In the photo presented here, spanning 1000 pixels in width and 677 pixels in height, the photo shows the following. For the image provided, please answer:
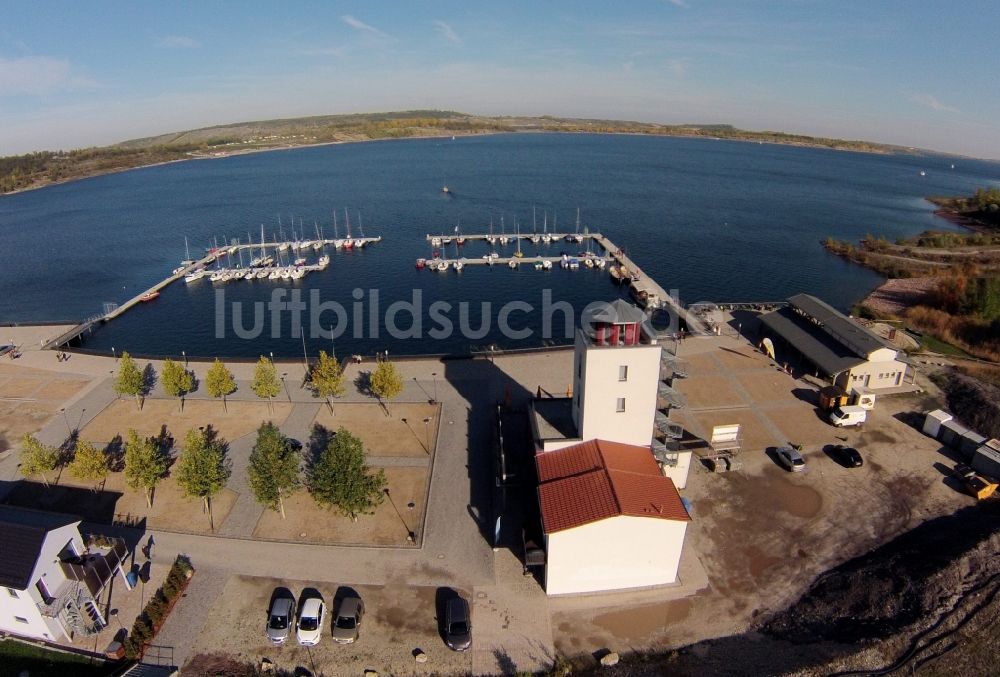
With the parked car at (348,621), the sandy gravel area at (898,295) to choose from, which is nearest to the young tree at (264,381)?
the parked car at (348,621)

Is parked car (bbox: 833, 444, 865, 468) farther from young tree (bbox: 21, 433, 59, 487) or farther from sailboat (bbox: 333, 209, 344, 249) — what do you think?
sailboat (bbox: 333, 209, 344, 249)

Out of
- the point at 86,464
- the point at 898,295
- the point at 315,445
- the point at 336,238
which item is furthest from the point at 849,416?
the point at 336,238

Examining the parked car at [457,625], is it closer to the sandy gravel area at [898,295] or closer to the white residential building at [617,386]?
the white residential building at [617,386]

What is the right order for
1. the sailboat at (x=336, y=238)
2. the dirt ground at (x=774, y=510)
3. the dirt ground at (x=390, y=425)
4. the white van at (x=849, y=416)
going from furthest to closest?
the sailboat at (x=336, y=238)
the white van at (x=849, y=416)
the dirt ground at (x=390, y=425)
the dirt ground at (x=774, y=510)

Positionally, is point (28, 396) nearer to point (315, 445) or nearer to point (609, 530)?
point (315, 445)

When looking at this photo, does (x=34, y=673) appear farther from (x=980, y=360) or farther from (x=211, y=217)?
(x=211, y=217)

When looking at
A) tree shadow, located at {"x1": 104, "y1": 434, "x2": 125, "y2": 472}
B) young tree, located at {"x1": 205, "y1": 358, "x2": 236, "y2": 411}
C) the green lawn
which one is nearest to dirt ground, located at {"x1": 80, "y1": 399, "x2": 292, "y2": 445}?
tree shadow, located at {"x1": 104, "y1": 434, "x2": 125, "y2": 472}

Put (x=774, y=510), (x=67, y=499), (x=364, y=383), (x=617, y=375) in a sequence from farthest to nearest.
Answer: (x=364, y=383) < (x=67, y=499) < (x=774, y=510) < (x=617, y=375)
